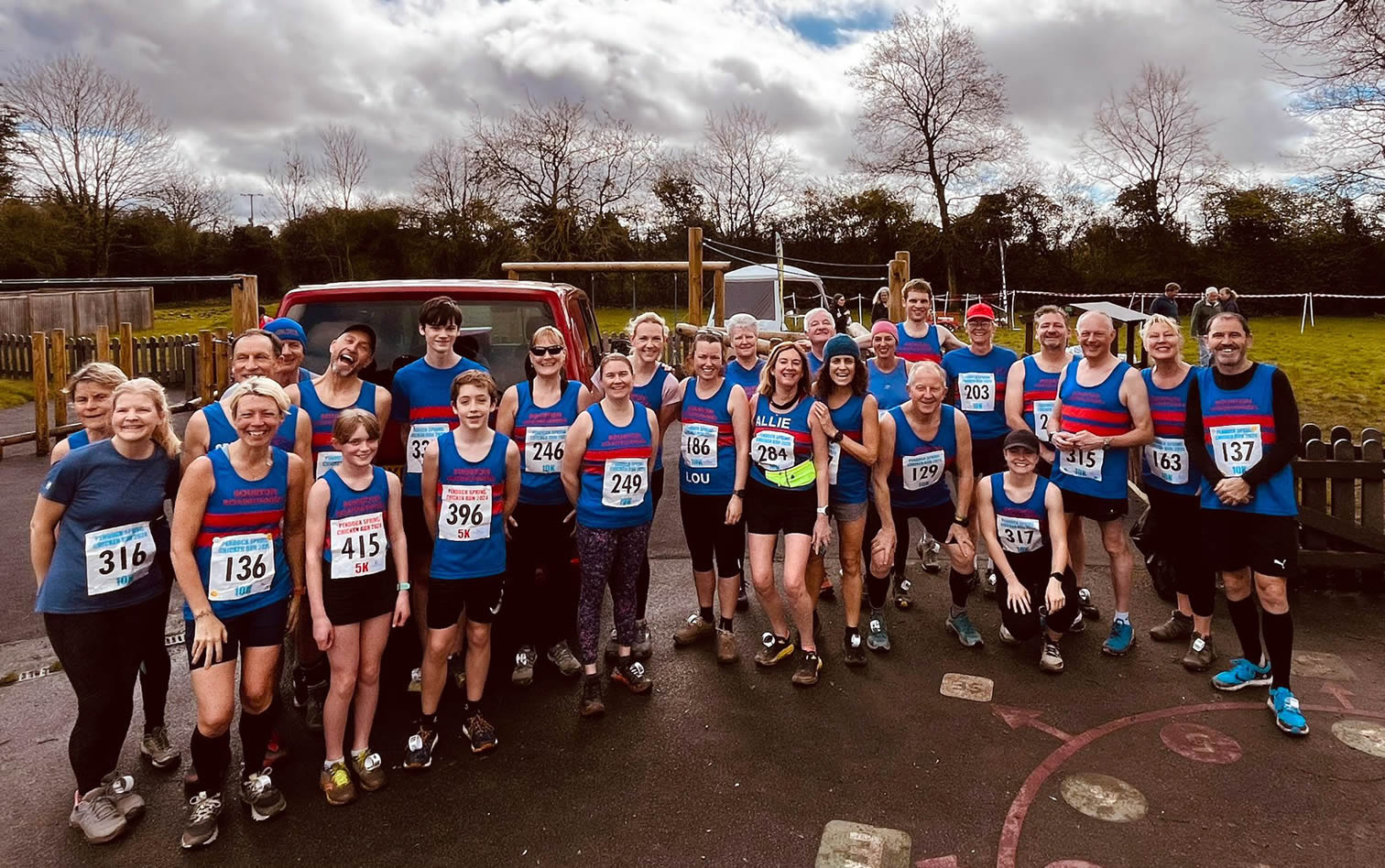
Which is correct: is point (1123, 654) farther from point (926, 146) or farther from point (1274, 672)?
point (926, 146)

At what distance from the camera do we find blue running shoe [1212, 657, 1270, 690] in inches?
151

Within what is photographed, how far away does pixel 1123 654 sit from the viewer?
427 cm

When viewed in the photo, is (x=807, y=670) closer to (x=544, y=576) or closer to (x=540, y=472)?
(x=544, y=576)

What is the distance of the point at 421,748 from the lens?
3271 mm

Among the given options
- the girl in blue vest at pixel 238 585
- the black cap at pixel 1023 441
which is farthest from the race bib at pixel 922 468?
the girl in blue vest at pixel 238 585

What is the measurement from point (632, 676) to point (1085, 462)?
2.74 metres

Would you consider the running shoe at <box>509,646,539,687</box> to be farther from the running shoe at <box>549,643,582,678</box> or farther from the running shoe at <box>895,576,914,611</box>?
the running shoe at <box>895,576,914,611</box>

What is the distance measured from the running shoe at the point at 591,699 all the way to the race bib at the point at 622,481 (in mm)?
862

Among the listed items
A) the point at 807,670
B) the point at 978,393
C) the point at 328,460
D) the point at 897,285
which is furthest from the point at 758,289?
the point at 328,460

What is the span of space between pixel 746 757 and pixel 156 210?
122ft

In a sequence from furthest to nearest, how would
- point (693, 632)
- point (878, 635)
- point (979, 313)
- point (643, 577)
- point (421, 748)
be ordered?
point (979, 313) < point (693, 632) < point (878, 635) < point (643, 577) < point (421, 748)

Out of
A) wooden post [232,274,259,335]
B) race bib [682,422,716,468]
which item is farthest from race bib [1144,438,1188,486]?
wooden post [232,274,259,335]

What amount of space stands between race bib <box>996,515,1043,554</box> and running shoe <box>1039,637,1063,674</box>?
1.70ft

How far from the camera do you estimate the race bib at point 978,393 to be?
5.05m
